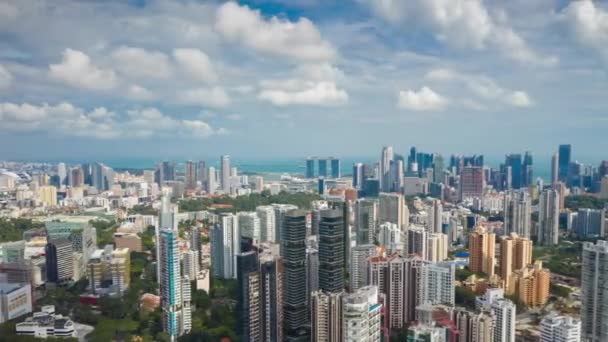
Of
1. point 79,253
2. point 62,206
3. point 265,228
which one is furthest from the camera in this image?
point 62,206

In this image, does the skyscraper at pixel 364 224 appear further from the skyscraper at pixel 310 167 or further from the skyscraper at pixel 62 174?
the skyscraper at pixel 310 167

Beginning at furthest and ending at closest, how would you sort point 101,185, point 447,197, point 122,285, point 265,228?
point 447,197, point 101,185, point 265,228, point 122,285

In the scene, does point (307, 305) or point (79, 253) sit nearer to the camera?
point (307, 305)

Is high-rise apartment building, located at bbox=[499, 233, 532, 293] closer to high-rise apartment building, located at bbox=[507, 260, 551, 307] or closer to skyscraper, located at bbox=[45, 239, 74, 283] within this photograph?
high-rise apartment building, located at bbox=[507, 260, 551, 307]

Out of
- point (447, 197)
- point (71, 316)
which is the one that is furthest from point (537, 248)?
point (71, 316)

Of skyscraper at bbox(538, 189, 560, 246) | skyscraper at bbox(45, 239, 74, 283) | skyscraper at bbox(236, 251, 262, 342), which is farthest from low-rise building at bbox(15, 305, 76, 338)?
skyscraper at bbox(538, 189, 560, 246)

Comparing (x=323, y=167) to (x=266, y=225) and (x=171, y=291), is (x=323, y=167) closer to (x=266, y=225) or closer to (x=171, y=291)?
(x=266, y=225)

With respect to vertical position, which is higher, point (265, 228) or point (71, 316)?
point (265, 228)

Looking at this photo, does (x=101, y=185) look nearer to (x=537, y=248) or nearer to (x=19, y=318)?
(x=19, y=318)
